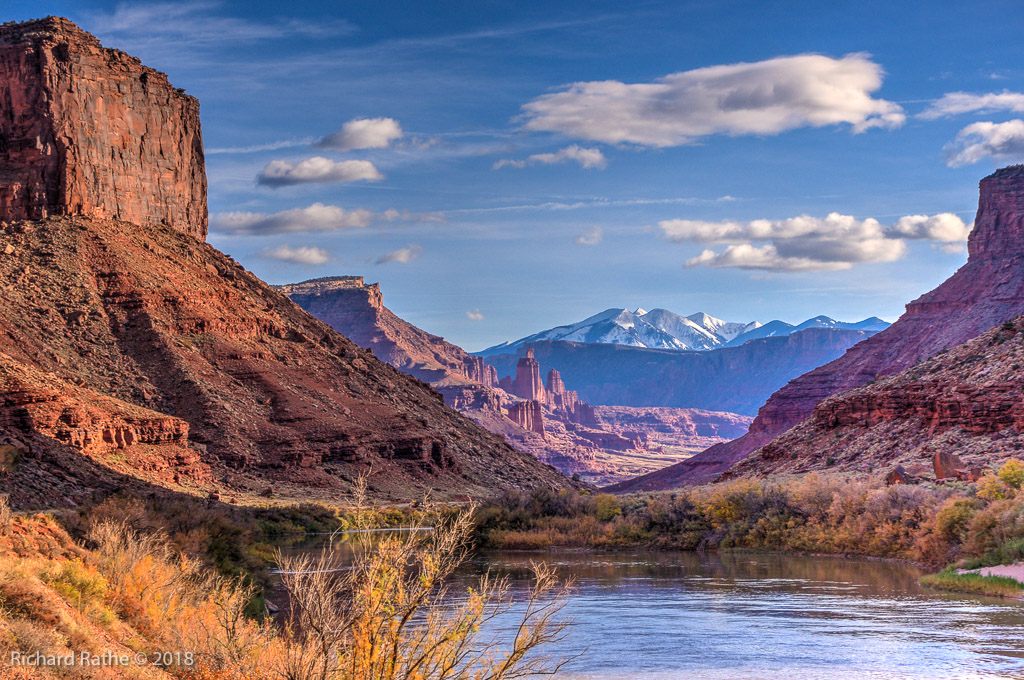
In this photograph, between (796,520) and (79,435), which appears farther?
(79,435)

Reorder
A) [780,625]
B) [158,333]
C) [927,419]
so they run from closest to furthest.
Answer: [780,625], [927,419], [158,333]

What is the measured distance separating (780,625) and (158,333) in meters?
55.4

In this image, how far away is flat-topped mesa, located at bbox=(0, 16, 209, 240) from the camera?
244 ft

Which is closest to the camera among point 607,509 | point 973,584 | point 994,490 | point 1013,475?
point 973,584

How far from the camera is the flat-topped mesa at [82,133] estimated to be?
74375 mm

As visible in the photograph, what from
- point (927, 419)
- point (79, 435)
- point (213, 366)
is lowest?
point (927, 419)

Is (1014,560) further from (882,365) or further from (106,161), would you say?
(882,365)

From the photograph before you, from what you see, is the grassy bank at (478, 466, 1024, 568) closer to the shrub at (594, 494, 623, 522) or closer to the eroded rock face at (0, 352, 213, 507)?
the shrub at (594, 494, 623, 522)

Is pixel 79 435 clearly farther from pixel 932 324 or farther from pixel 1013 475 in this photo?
pixel 932 324

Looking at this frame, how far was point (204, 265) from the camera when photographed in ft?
271

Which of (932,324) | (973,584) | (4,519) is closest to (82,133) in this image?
(4,519)

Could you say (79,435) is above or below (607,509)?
above

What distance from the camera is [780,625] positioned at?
23.0m

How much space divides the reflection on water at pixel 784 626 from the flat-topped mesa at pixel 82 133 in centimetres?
5330
